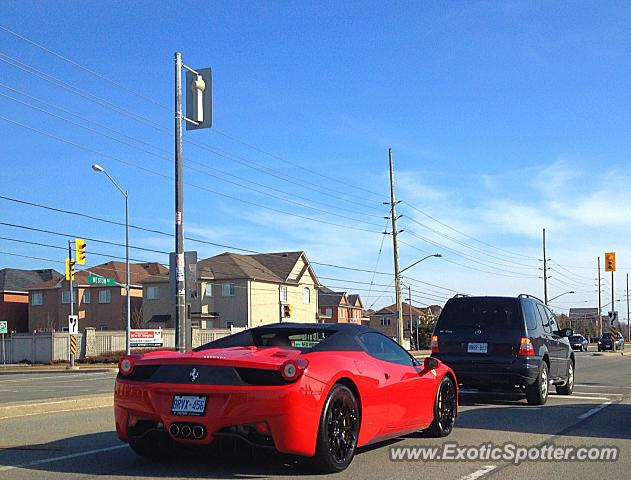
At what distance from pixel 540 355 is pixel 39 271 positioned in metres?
84.8

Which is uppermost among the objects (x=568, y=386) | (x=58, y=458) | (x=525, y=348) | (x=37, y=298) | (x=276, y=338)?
(x=37, y=298)

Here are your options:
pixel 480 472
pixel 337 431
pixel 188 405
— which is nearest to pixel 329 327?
pixel 337 431

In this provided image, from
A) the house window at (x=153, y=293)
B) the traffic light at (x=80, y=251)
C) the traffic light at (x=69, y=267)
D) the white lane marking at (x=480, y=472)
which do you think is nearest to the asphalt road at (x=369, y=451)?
the white lane marking at (x=480, y=472)

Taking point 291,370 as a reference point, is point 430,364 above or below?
below

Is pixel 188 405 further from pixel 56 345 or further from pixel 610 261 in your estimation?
pixel 56 345

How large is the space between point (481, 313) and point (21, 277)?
266 feet

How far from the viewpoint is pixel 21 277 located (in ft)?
285

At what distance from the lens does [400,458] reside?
24.9 feet

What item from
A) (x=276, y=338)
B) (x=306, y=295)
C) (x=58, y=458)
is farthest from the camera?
(x=306, y=295)

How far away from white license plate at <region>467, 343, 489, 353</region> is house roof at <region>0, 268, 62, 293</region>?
72493mm

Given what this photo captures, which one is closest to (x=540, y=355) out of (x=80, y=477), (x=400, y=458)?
(x=400, y=458)

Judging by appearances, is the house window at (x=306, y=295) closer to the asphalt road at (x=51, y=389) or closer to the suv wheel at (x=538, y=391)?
the asphalt road at (x=51, y=389)

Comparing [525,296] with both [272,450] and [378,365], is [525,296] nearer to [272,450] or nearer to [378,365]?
[378,365]

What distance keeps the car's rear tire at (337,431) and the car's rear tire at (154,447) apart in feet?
4.30
